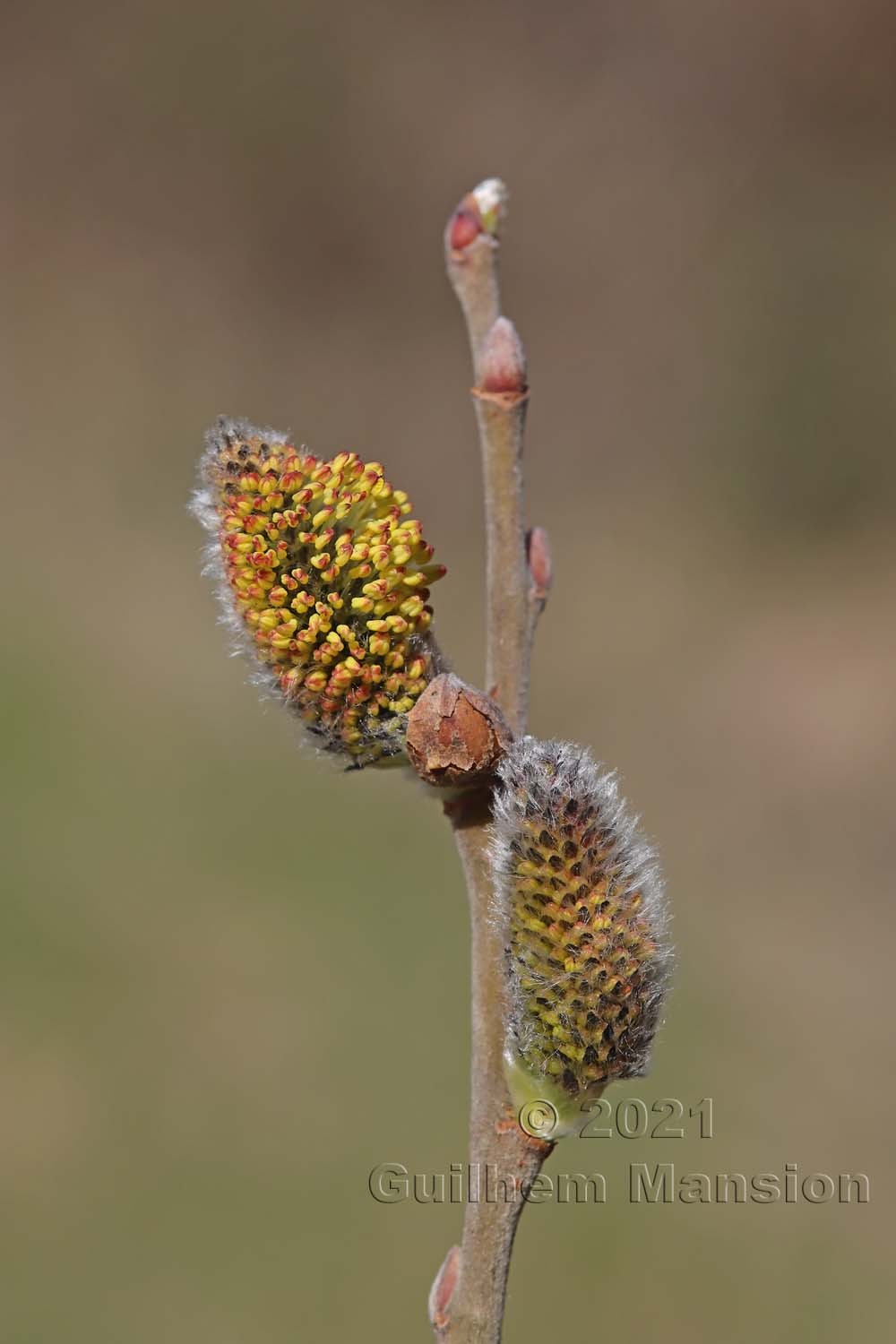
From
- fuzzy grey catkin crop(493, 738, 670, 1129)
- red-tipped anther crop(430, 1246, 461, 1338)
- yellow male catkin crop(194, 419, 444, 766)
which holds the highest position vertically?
yellow male catkin crop(194, 419, 444, 766)

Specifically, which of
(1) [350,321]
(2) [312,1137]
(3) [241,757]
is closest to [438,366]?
(1) [350,321]

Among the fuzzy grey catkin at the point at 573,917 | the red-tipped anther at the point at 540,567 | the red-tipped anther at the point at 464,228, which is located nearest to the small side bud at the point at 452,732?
the fuzzy grey catkin at the point at 573,917

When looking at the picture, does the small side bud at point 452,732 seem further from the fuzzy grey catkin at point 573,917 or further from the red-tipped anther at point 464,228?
the red-tipped anther at point 464,228

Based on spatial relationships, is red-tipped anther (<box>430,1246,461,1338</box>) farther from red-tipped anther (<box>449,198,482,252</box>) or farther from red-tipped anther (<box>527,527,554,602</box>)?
red-tipped anther (<box>449,198,482,252</box>)

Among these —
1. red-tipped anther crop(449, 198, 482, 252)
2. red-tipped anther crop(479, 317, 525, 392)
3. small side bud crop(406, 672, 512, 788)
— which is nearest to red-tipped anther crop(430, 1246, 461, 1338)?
small side bud crop(406, 672, 512, 788)

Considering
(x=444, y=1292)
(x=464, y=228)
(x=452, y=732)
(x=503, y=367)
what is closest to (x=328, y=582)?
(x=452, y=732)

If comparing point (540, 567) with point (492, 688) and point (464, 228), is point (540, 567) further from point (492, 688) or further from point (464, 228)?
point (464, 228)

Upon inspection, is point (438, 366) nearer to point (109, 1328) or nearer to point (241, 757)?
point (241, 757)
